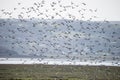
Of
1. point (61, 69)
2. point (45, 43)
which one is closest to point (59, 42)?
point (45, 43)

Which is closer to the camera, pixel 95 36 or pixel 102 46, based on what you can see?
pixel 102 46

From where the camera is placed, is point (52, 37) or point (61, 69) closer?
point (61, 69)

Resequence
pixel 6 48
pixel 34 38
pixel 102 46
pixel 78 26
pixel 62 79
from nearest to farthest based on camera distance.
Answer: pixel 62 79 < pixel 6 48 < pixel 102 46 < pixel 34 38 < pixel 78 26

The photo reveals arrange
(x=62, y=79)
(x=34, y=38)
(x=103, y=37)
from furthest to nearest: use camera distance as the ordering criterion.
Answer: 1. (x=34, y=38)
2. (x=103, y=37)
3. (x=62, y=79)

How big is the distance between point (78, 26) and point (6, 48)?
5399 centimetres

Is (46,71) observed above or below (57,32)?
above

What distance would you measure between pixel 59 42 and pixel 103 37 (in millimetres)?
18816

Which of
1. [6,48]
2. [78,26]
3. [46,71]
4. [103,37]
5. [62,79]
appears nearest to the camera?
[62,79]

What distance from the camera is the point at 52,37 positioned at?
174m

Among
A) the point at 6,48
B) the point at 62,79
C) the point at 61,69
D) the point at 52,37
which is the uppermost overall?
the point at 62,79

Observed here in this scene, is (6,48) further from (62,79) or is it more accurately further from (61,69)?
(62,79)

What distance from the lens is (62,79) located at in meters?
55.9

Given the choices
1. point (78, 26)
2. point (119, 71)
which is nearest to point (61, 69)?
point (119, 71)

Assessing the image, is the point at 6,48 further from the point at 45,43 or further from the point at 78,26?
the point at 78,26
